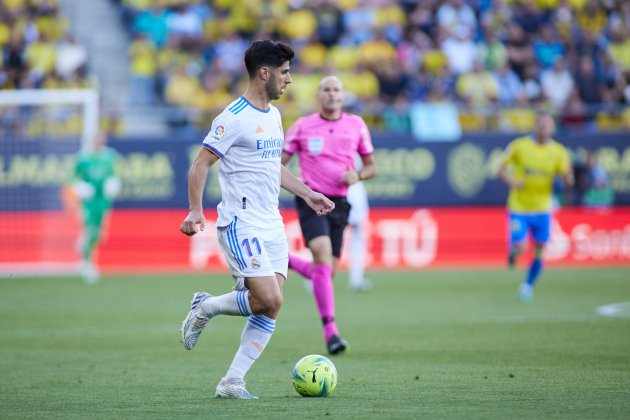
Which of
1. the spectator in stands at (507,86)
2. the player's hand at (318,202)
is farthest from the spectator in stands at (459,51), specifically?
the player's hand at (318,202)

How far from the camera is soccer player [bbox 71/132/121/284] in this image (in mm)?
21094

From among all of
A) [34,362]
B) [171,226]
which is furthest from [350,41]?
[34,362]

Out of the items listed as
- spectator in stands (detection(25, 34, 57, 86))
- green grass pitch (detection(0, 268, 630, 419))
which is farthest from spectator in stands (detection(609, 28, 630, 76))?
spectator in stands (detection(25, 34, 57, 86))

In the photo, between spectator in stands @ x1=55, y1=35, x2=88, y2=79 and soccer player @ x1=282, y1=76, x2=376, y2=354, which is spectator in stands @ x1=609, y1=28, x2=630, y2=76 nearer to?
spectator in stands @ x1=55, y1=35, x2=88, y2=79

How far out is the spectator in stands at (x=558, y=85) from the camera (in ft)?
85.9

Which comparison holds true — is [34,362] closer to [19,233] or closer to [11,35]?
[19,233]

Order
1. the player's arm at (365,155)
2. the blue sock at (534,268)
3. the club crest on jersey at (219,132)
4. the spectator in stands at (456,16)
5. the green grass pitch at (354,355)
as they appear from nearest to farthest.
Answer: the green grass pitch at (354,355), the club crest on jersey at (219,132), the player's arm at (365,155), the blue sock at (534,268), the spectator in stands at (456,16)

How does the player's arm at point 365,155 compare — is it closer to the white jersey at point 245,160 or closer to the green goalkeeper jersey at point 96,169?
the white jersey at point 245,160

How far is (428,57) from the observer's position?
27.0 meters

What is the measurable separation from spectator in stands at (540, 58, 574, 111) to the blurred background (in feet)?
0.11

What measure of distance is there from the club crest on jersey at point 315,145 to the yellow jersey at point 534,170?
6.23 meters

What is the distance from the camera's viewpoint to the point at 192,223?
291 inches

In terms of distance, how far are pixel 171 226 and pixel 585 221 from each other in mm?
8828

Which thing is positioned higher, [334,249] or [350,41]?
[350,41]
